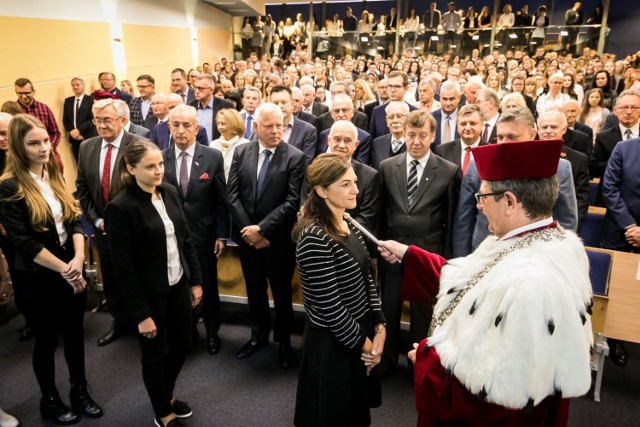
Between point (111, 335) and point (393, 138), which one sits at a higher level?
point (393, 138)

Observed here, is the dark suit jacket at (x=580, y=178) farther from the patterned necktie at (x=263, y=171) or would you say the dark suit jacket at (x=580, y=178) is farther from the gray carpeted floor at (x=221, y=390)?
the patterned necktie at (x=263, y=171)

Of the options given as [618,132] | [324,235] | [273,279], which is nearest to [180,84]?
[273,279]

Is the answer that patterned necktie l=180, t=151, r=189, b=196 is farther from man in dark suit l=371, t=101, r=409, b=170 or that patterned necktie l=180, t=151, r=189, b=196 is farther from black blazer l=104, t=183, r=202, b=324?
man in dark suit l=371, t=101, r=409, b=170

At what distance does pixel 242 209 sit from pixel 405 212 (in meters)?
1.19

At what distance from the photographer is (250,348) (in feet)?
11.5

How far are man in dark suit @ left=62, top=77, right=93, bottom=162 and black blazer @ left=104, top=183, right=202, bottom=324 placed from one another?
19.0 ft

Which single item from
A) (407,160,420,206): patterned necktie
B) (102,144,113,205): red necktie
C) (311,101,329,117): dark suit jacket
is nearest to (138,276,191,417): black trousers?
(102,144,113,205): red necktie

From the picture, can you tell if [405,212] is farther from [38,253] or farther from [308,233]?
[38,253]

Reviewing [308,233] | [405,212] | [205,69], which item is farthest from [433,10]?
[308,233]

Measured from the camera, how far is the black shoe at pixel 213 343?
3.53 m

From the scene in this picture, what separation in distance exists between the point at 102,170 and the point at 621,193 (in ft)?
13.7

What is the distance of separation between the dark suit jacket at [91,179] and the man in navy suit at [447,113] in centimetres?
298

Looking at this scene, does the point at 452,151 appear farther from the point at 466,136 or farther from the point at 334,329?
the point at 334,329

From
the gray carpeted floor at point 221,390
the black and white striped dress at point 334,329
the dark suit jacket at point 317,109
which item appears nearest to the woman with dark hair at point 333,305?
the black and white striped dress at point 334,329
